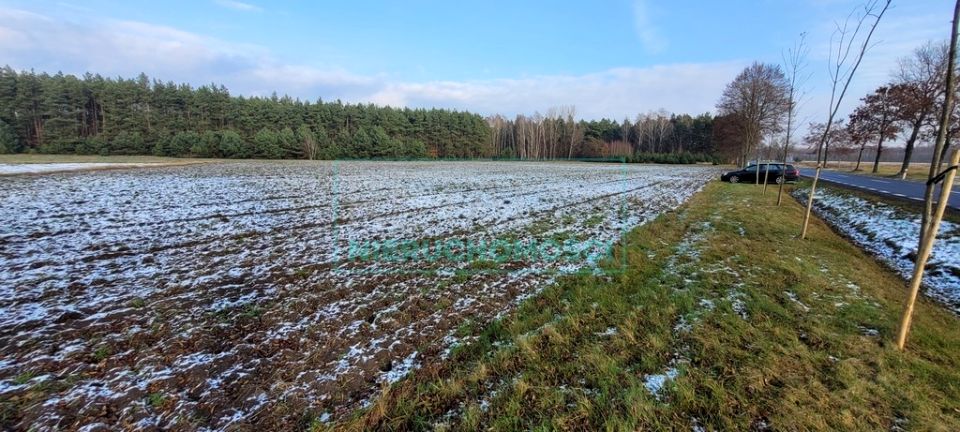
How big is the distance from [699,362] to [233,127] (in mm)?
68798

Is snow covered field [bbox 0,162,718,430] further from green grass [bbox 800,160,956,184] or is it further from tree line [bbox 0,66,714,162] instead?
tree line [bbox 0,66,714,162]

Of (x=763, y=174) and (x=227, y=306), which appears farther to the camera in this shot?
(x=763, y=174)

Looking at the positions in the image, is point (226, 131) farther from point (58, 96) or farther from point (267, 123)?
point (58, 96)

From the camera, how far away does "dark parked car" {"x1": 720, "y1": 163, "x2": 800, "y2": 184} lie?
799 inches

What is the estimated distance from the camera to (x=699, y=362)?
328cm

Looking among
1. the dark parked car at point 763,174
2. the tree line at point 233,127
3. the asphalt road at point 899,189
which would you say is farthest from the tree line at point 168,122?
the asphalt road at point 899,189

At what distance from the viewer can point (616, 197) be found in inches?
598

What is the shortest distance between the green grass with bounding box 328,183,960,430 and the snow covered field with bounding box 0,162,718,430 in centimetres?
56

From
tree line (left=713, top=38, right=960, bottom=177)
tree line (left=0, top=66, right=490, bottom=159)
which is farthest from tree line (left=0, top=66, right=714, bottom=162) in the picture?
tree line (left=713, top=38, right=960, bottom=177)

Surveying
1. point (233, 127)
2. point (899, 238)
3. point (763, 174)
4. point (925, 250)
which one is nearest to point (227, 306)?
point (925, 250)

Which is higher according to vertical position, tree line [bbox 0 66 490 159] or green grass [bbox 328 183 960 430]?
tree line [bbox 0 66 490 159]

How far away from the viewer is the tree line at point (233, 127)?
49.0 meters

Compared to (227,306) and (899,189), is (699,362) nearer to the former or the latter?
(227,306)

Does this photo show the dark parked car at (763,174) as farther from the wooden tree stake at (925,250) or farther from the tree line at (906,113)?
the wooden tree stake at (925,250)
